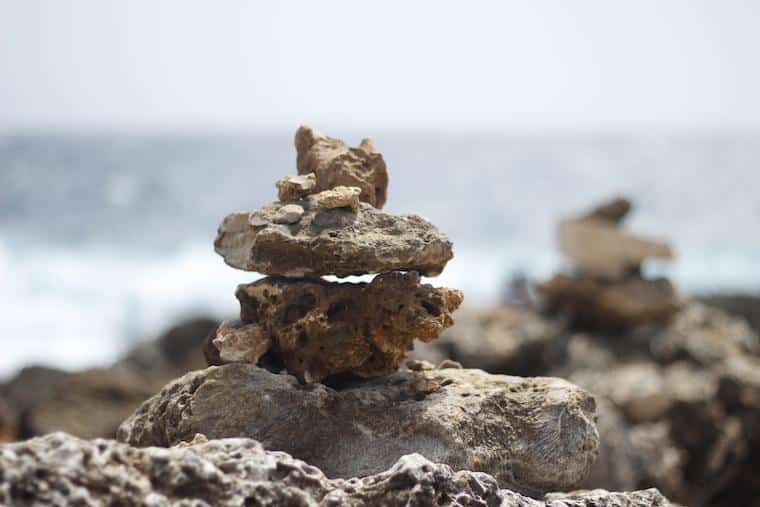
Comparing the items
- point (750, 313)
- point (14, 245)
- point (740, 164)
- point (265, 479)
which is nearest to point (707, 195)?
point (740, 164)

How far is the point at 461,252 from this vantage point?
27719 mm

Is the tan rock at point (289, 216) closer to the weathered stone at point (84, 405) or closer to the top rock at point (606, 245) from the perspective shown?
the weathered stone at point (84, 405)

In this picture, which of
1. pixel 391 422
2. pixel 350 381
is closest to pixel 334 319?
pixel 350 381

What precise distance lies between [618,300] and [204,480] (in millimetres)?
8031

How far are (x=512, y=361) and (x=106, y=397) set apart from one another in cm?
394

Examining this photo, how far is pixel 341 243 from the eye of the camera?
3.11 metres

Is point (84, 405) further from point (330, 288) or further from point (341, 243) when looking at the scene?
point (341, 243)

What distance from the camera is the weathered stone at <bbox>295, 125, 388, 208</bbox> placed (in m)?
3.53

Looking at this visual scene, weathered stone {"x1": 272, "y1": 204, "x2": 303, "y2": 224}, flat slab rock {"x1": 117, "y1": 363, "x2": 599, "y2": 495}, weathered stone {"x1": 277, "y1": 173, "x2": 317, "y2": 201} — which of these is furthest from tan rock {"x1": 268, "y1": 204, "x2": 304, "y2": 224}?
flat slab rock {"x1": 117, "y1": 363, "x2": 599, "y2": 495}

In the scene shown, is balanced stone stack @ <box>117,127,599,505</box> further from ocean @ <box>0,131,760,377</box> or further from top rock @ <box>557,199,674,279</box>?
ocean @ <box>0,131,760,377</box>

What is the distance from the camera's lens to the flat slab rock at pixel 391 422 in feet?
10.1

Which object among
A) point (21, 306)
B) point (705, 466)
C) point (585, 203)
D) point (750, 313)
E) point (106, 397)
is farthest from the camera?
point (585, 203)

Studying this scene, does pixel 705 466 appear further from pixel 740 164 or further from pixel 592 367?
pixel 740 164

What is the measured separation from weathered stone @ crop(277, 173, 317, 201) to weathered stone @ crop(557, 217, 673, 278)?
670cm
